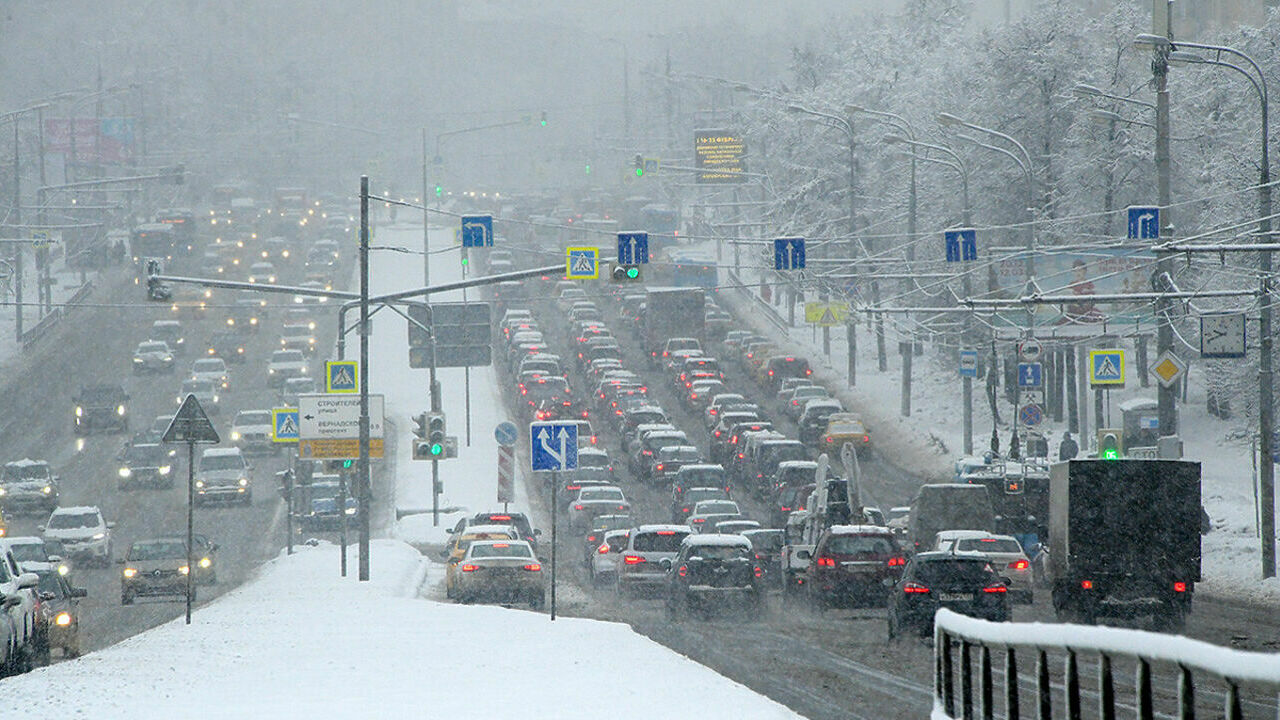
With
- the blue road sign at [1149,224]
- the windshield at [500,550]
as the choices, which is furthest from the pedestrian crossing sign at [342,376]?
the blue road sign at [1149,224]

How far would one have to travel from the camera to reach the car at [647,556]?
31.3m

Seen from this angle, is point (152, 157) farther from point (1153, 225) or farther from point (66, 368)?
point (1153, 225)

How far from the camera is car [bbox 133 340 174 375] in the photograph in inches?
3130

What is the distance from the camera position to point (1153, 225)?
32031mm

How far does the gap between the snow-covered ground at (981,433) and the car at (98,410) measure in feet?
94.4

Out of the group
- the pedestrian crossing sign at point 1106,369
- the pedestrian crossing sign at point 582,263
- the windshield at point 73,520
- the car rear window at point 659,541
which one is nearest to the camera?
the car rear window at point 659,541

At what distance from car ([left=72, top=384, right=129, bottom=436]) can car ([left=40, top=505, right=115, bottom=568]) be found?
80.7 feet

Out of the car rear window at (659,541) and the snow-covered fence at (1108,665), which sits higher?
the snow-covered fence at (1108,665)

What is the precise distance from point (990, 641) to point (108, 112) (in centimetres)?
19310

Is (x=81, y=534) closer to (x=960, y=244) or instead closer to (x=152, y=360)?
(x=960, y=244)

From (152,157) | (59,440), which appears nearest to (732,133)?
(59,440)

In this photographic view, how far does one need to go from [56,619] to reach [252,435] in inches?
1580

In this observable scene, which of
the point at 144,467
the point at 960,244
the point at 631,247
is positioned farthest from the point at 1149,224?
the point at 144,467

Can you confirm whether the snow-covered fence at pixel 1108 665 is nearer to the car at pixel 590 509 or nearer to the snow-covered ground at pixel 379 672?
the snow-covered ground at pixel 379 672
